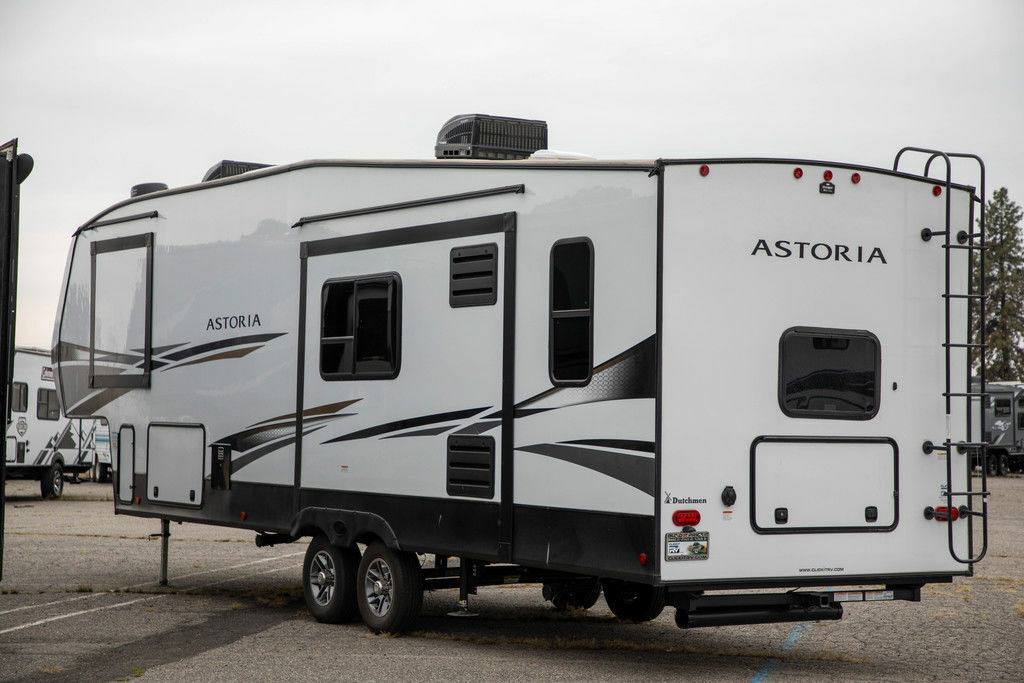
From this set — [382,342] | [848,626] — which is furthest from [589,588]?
[382,342]

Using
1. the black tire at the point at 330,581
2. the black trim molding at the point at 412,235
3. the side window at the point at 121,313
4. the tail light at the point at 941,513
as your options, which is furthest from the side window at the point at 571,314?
the side window at the point at 121,313

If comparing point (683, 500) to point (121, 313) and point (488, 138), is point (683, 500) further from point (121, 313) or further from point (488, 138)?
point (121, 313)

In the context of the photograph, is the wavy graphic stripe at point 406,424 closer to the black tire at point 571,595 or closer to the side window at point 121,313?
the black tire at point 571,595

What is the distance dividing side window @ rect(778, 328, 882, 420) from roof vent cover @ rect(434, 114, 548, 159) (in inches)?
134

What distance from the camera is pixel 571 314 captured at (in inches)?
321

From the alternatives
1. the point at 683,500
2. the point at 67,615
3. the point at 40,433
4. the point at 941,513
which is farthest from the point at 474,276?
the point at 40,433

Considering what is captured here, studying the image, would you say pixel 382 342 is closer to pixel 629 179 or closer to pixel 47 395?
pixel 629 179

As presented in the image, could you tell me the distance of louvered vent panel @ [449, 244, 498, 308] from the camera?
8703 millimetres

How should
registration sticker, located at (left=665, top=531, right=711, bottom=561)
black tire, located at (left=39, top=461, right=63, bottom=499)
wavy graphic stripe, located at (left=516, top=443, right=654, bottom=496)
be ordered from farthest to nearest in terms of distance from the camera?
black tire, located at (left=39, top=461, right=63, bottom=499) < wavy graphic stripe, located at (left=516, top=443, right=654, bottom=496) < registration sticker, located at (left=665, top=531, right=711, bottom=561)

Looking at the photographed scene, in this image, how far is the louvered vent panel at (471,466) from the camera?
858cm

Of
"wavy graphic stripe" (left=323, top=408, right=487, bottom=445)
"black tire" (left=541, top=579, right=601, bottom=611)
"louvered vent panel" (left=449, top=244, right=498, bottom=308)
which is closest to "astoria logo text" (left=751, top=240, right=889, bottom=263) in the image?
"louvered vent panel" (left=449, top=244, right=498, bottom=308)

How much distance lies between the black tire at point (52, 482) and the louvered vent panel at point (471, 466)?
19764 millimetres

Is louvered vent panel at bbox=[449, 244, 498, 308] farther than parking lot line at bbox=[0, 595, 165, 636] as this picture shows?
No

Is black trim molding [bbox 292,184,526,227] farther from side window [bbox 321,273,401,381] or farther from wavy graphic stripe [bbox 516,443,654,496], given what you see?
wavy graphic stripe [bbox 516,443,654,496]
